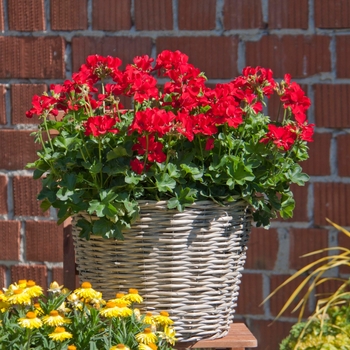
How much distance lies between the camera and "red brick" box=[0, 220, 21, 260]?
2.23 metres

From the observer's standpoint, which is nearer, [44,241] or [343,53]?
[343,53]

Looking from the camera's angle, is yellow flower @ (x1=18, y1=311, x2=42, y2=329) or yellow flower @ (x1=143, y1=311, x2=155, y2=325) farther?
yellow flower @ (x1=143, y1=311, x2=155, y2=325)

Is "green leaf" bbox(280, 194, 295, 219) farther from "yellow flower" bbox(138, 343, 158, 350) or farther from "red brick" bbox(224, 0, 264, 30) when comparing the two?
"red brick" bbox(224, 0, 264, 30)

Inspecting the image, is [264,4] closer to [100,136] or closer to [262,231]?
[262,231]

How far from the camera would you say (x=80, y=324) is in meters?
1.36

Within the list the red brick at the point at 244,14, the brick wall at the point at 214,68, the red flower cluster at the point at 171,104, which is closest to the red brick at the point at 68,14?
the brick wall at the point at 214,68

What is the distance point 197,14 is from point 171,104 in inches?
28.2

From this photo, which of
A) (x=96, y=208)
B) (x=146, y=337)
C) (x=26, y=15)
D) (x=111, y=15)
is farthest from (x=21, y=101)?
(x=146, y=337)

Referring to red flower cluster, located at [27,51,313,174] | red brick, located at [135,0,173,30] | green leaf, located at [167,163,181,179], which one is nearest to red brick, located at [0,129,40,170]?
red brick, located at [135,0,173,30]

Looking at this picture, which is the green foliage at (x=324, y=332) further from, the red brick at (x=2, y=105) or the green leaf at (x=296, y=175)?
the red brick at (x=2, y=105)

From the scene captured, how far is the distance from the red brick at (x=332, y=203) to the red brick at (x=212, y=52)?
0.42 m

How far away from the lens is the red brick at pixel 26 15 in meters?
2.20

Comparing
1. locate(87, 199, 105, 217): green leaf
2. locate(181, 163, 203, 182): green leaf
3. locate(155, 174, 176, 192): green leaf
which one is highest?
locate(181, 163, 203, 182): green leaf

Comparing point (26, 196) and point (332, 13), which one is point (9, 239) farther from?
point (332, 13)
